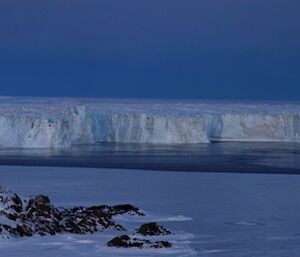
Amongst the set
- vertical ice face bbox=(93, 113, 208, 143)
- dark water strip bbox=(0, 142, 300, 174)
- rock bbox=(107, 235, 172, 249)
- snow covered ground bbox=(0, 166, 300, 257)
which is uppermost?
→ vertical ice face bbox=(93, 113, 208, 143)

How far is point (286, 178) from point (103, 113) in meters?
12.6

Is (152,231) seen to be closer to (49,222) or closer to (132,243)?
(132,243)

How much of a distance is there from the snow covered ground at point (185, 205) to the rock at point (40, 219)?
0.16 m

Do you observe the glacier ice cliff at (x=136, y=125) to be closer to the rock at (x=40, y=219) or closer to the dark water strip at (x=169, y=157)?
the dark water strip at (x=169, y=157)

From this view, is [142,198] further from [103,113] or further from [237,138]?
[237,138]

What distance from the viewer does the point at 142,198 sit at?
30.9 ft

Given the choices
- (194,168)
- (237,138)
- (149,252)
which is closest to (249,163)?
(194,168)

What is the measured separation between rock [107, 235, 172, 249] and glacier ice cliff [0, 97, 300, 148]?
48.8 feet

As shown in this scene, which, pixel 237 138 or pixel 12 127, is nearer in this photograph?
pixel 12 127

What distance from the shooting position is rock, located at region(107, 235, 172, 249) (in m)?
5.57

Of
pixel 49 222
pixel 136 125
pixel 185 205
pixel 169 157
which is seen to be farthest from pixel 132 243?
pixel 136 125

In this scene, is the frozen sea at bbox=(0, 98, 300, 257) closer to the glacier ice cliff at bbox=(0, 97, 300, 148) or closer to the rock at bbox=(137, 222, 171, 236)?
the glacier ice cliff at bbox=(0, 97, 300, 148)

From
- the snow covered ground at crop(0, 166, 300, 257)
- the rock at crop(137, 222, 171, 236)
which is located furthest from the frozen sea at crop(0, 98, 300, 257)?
the rock at crop(137, 222, 171, 236)

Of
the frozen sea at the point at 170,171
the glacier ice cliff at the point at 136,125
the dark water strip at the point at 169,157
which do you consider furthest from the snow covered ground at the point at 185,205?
the glacier ice cliff at the point at 136,125
